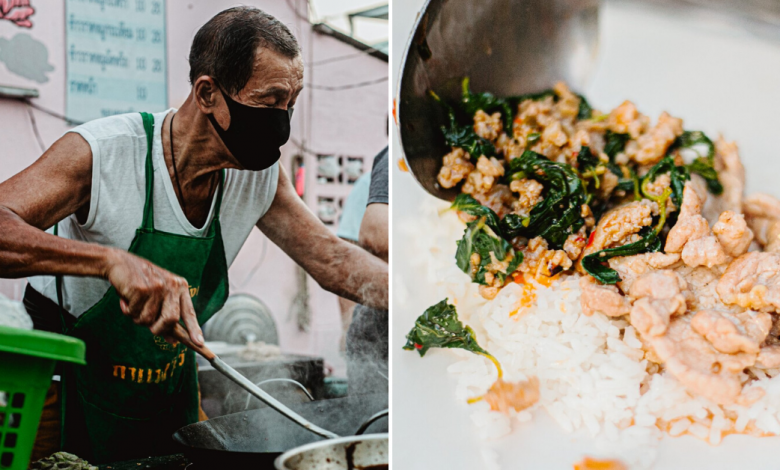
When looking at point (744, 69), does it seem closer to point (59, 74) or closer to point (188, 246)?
point (188, 246)

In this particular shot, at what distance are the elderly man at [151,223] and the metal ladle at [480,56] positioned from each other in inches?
15.5

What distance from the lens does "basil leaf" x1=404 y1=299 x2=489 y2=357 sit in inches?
69.7

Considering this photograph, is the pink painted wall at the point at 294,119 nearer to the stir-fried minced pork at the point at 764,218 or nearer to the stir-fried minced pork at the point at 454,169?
the stir-fried minced pork at the point at 454,169

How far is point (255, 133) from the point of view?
1.58 metres

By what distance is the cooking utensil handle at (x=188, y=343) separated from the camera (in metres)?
1.50

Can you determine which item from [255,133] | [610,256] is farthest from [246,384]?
[610,256]

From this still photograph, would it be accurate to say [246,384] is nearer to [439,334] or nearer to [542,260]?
[439,334]

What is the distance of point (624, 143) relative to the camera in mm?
2068

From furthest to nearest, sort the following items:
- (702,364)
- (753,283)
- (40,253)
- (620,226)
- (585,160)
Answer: (585,160) < (620,226) < (753,283) < (702,364) < (40,253)

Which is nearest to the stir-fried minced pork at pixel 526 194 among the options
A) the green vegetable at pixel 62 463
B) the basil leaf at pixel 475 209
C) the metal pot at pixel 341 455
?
the basil leaf at pixel 475 209

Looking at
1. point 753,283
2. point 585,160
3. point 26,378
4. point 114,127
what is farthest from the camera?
point 585,160

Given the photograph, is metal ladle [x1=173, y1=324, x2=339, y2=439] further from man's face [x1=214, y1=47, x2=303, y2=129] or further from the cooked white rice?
man's face [x1=214, y1=47, x2=303, y2=129]

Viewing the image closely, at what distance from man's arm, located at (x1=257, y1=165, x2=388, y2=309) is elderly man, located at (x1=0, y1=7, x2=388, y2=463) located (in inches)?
1.5

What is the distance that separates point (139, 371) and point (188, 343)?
150 mm
